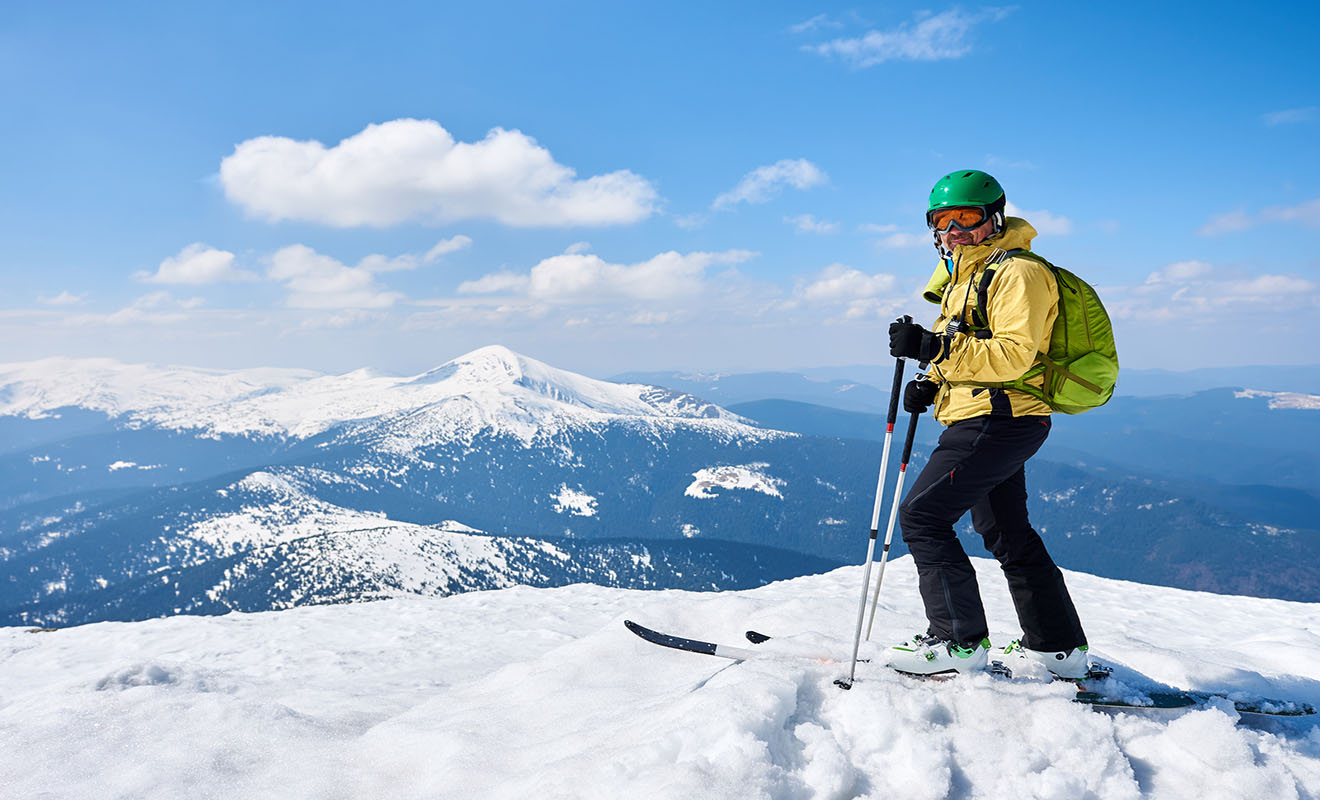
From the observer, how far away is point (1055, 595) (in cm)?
580

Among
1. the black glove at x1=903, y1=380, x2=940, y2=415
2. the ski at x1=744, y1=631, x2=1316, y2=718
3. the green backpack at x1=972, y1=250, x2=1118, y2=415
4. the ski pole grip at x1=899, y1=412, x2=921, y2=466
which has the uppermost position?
the green backpack at x1=972, y1=250, x2=1118, y2=415

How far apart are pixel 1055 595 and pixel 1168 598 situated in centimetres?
1418

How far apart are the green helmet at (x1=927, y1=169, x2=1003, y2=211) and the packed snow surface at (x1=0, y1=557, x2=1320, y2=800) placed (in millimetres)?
4229

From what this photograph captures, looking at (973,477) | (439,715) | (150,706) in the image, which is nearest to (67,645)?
(150,706)

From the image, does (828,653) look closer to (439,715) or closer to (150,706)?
(439,715)

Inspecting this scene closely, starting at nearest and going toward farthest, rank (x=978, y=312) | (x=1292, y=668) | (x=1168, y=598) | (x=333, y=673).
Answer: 1. (x=978, y=312)
2. (x=1292, y=668)
3. (x=333, y=673)
4. (x=1168, y=598)

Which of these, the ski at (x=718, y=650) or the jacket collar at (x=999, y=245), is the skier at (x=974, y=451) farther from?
the ski at (x=718, y=650)

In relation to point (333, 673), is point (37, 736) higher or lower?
higher

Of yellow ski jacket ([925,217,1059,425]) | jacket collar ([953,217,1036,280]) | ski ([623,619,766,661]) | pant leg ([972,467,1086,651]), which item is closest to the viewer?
yellow ski jacket ([925,217,1059,425])

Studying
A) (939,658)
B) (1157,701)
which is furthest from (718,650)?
(1157,701)

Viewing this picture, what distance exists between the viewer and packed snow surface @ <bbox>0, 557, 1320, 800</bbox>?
14.6 ft

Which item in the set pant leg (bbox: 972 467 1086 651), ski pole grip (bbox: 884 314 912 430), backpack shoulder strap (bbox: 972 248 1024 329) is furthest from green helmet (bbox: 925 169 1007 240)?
pant leg (bbox: 972 467 1086 651)

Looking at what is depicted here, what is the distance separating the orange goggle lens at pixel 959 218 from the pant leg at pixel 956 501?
5.81 feet

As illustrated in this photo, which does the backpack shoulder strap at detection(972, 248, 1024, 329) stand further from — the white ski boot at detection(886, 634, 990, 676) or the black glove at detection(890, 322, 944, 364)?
the white ski boot at detection(886, 634, 990, 676)
